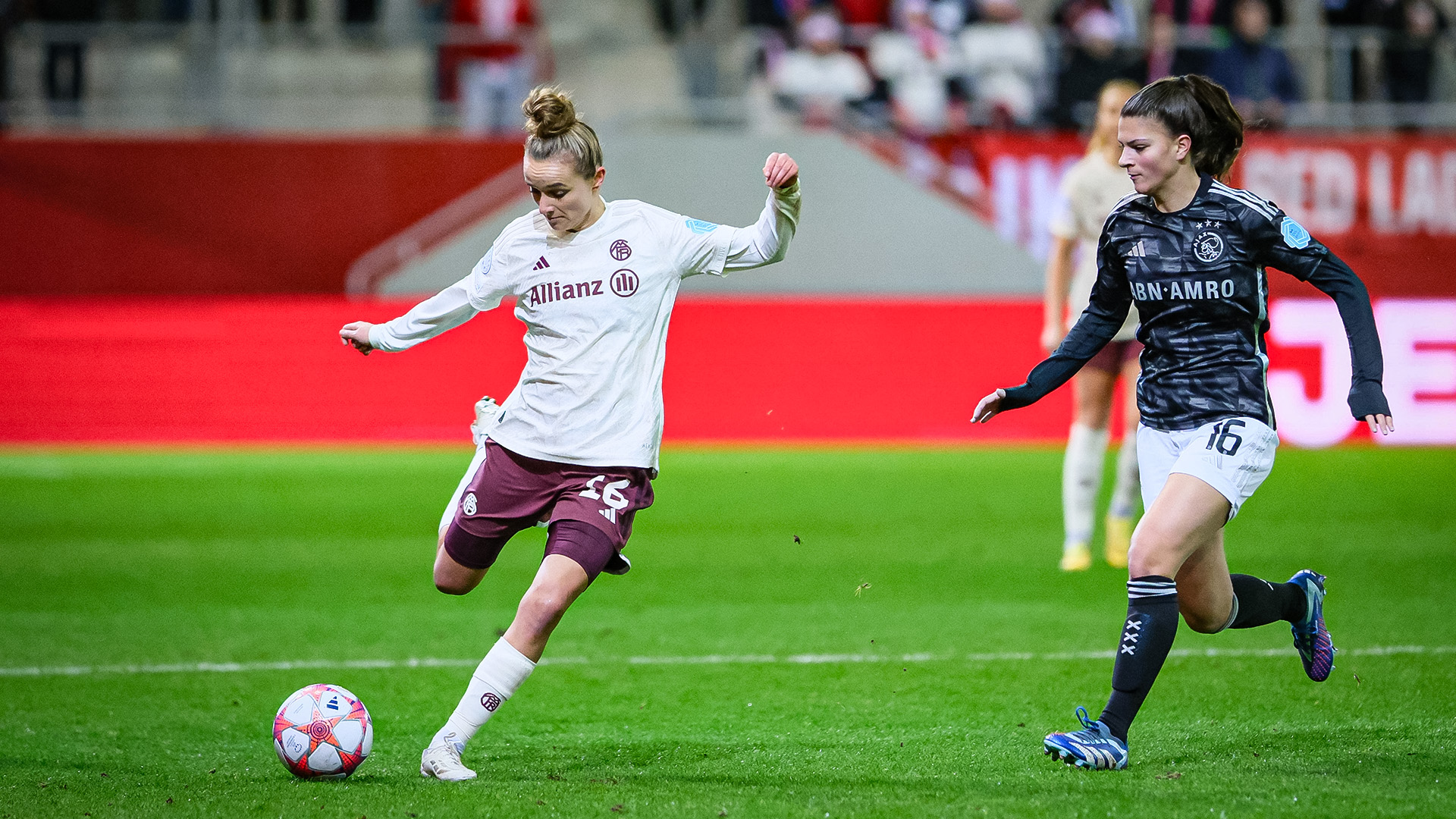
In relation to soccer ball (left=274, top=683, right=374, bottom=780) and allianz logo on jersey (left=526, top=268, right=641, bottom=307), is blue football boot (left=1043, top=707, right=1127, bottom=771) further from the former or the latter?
soccer ball (left=274, top=683, right=374, bottom=780)

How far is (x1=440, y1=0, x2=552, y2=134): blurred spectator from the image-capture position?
55.1 feet

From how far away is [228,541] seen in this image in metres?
9.29

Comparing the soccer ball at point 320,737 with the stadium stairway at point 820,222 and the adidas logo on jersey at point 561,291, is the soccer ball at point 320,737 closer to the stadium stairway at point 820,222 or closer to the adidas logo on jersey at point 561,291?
the adidas logo on jersey at point 561,291

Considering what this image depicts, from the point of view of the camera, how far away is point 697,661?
6164 millimetres

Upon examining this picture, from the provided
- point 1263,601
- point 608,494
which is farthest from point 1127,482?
point 608,494

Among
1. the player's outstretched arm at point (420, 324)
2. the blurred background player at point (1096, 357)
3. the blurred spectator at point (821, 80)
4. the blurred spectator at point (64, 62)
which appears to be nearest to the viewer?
the player's outstretched arm at point (420, 324)

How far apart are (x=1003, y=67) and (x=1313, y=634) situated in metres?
12.7

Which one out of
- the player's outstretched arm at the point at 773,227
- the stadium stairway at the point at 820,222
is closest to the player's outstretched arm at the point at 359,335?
the player's outstretched arm at the point at 773,227

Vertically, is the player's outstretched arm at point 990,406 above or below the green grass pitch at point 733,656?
above

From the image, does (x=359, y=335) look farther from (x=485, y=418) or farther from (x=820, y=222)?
(x=820, y=222)

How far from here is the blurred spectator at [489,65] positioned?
661 inches

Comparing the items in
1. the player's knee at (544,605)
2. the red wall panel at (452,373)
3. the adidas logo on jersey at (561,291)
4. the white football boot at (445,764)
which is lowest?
the red wall panel at (452,373)

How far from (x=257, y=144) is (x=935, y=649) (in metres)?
12.7

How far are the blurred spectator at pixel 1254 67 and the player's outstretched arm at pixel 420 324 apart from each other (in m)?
13.3
